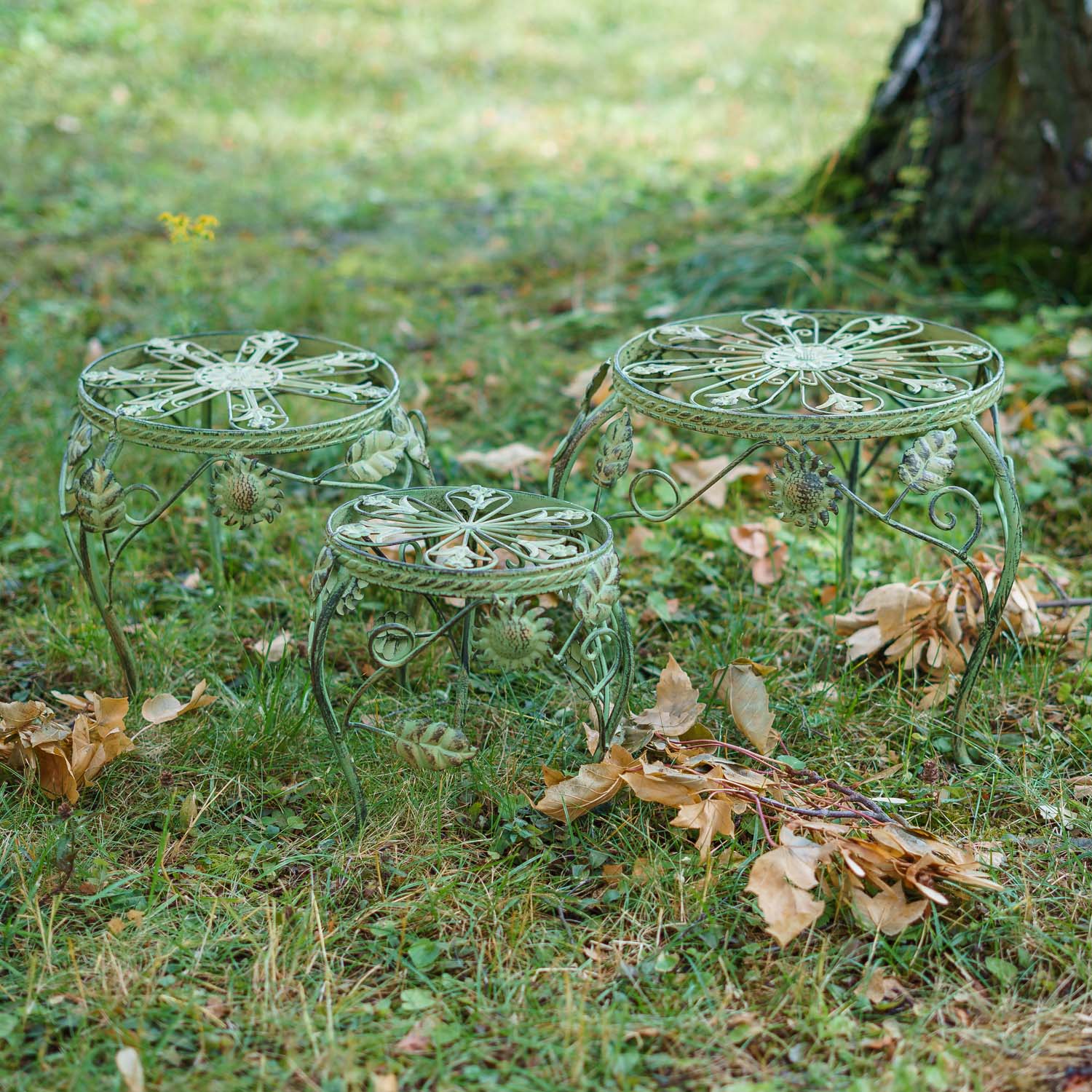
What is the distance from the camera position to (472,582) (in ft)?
6.04

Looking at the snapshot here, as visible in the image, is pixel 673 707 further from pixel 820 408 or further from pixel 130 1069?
pixel 130 1069

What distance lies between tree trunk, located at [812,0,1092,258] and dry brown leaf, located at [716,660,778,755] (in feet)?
8.16

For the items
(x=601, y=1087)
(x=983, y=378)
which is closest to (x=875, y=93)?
(x=983, y=378)

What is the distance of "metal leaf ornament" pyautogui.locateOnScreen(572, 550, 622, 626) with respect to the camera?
6.30ft

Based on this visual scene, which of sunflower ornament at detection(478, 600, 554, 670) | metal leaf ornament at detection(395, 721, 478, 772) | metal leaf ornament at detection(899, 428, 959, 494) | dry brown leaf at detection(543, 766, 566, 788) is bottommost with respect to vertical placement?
dry brown leaf at detection(543, 766, 566, 788)

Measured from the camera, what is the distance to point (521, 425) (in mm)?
3697

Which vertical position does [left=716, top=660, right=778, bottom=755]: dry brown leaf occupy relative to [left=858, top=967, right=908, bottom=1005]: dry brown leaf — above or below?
above

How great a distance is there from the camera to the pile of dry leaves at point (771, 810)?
1883 mm

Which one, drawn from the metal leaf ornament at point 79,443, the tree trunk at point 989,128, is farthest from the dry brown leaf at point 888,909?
the tree trunk at point 989,128

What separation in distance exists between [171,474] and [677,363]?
168 cm

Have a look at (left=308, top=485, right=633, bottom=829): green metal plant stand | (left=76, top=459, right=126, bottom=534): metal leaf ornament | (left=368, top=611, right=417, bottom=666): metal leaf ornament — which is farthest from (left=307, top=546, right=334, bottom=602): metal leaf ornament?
(left=76, top=459, right=126, bottom=534): metal leaf ornament

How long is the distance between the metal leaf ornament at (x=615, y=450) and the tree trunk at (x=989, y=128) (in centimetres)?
235

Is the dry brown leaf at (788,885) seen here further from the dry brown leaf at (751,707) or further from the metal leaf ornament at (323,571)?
the metal leaf ornament at (323,571)

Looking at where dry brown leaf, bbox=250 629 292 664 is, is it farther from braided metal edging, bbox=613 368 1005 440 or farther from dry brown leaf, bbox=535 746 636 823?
braided metal edging, bbox=613 368 1005 440
